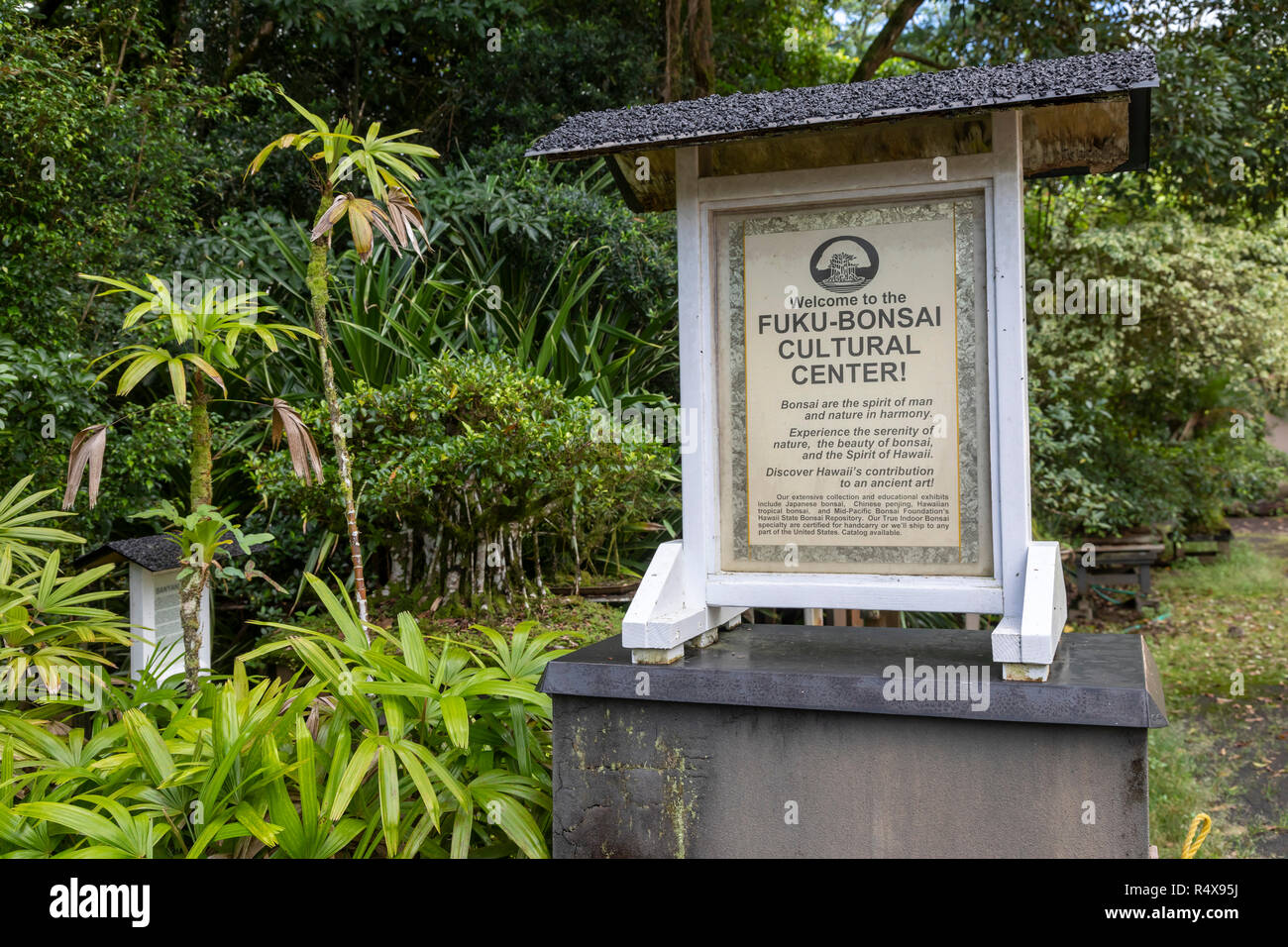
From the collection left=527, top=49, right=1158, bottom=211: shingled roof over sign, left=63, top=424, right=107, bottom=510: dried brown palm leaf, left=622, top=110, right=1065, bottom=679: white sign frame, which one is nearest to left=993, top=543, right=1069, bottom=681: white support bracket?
left=622, top=110, right=1065, bottom=679: white sign frame

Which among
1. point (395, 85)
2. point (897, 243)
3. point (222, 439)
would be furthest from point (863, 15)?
point (897, 243)

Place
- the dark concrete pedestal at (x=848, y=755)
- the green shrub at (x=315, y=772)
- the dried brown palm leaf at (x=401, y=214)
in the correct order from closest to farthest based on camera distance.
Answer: the dark concrete pedestal at (x=848, y=755)
the green shrub at (x=315, y=772)
the dried brown palm leaf at (x=401, y=214)

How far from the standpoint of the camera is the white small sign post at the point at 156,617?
13.7 ft

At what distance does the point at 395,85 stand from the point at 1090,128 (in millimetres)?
7683

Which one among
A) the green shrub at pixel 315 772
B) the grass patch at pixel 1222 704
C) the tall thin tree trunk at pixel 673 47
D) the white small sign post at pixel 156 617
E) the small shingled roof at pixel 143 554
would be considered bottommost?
the grass patch at pixel 1222 704


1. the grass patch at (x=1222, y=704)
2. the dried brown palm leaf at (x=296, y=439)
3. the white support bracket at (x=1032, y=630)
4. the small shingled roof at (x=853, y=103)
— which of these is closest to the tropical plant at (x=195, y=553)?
the dried brown palm leaf at (x=296, y=439)

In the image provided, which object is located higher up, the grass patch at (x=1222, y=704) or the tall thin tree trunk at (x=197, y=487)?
the tall thin tree trunk at (x=197, y=487)

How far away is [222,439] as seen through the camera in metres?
5.94

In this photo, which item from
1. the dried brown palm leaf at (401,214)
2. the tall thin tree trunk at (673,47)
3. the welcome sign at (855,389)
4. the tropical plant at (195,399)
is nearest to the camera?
the welcome sign at (855,389)

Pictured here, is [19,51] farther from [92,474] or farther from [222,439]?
[92,474]

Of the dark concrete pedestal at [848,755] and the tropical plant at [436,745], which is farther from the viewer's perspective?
the tropical plant at [436,745]

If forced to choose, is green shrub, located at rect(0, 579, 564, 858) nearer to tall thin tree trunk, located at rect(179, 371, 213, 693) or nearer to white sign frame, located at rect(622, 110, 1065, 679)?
tall thin tree trunk, located at rect(179, 371, 213, 693)

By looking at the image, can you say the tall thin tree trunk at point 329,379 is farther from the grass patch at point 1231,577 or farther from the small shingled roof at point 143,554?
the grass patch at point 1231,577

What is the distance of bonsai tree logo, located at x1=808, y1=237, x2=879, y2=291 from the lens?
2865mm
